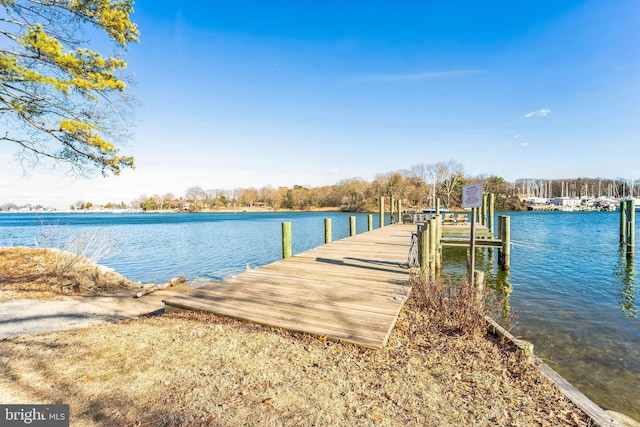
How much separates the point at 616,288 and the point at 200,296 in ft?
42.6

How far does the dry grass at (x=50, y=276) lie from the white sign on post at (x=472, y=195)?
9.93 meters

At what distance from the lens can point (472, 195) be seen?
5.46m

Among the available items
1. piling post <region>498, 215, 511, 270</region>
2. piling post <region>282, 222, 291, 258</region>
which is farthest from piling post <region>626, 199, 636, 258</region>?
piling post <region>282, 222, 291, 258</region>

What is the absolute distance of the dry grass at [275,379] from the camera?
2.78 m

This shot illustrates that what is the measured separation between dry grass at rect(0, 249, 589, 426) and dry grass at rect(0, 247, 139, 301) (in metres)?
4.39

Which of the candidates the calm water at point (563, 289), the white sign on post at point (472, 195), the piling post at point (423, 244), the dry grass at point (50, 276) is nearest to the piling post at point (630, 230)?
the calm water at point (563, 289)

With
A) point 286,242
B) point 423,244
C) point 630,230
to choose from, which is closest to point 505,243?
point 423,244

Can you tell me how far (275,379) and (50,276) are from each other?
9731mm

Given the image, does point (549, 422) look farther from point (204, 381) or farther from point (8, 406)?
point (8, 406)

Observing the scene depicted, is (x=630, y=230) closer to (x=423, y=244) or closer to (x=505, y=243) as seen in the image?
(x=505, y=243)

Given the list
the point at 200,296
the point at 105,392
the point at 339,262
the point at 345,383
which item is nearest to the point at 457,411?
the point at 345,383

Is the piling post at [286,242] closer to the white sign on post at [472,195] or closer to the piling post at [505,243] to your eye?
the white sign on post at [472,195]

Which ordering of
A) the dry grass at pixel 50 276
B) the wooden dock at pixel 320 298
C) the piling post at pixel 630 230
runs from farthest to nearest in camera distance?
the piling post at pixel 630 230
the dry grass at pixel 50 276
the wooden dock at pixel 320 298

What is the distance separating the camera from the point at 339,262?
8.66 meters
